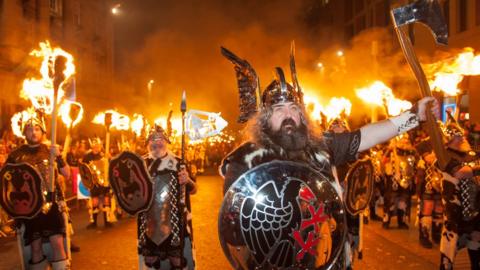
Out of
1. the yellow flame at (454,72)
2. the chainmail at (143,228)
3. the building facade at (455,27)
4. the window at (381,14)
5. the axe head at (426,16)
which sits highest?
the window at (381,14)

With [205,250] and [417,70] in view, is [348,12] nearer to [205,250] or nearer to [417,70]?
[205,250]

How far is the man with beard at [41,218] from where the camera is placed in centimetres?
529

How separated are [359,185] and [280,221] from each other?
140 inches

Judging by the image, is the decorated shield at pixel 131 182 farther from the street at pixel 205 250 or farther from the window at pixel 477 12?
the window at pixel 477 12

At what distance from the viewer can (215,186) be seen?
1870 cm

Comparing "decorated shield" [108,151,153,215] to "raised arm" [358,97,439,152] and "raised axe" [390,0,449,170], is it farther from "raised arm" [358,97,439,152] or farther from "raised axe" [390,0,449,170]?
"raised axe" [390,0,449,170]

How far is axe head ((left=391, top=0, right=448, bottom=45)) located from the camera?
3.18 meters

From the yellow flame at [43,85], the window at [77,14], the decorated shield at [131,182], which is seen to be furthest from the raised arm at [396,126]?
the window at [77,14]

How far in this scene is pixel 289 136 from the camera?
2980mm

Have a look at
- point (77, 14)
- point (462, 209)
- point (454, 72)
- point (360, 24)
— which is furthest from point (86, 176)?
point (360, 24)

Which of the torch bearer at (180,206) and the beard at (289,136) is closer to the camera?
the beard at (289,136)

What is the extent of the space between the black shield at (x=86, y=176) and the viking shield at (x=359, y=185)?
6221 millimetres

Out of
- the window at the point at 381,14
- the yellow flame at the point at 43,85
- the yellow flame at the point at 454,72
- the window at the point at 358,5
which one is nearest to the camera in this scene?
the yellow flame at the point at 454,72

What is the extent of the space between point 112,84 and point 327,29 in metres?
15.6
